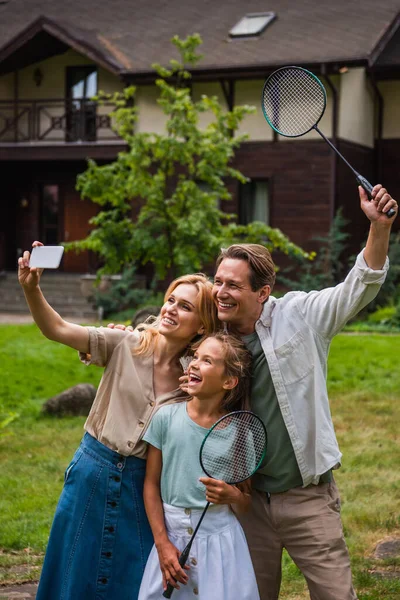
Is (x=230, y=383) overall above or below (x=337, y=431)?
above

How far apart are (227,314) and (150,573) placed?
1.12 m

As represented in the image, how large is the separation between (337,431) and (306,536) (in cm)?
620

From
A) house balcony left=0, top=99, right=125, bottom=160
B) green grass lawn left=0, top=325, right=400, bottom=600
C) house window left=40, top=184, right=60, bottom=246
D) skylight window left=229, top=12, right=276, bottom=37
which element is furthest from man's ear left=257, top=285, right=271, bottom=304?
house window left=40, top=184, right=60, bottom=246

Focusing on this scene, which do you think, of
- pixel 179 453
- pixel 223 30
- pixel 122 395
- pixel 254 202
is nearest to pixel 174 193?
pixel 254 202

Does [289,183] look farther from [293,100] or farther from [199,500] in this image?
[199,500]

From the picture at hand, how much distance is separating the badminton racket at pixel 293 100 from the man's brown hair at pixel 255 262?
731mm

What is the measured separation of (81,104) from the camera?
80.6 ft

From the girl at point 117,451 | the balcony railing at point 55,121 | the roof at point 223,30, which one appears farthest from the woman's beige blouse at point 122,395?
the balcony railing at point 55,121

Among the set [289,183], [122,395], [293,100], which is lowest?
[122,395]

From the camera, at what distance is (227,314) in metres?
3.86

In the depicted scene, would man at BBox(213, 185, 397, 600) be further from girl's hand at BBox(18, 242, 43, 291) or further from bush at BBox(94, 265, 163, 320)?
bush at BBox(94, 265, 163, 320)

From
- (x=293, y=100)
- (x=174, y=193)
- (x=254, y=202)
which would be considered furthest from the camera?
(x=254, y=202)

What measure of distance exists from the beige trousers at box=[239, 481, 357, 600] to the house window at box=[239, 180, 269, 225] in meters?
19.2

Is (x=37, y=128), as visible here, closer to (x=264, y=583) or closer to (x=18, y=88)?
(x=18, y=88)
